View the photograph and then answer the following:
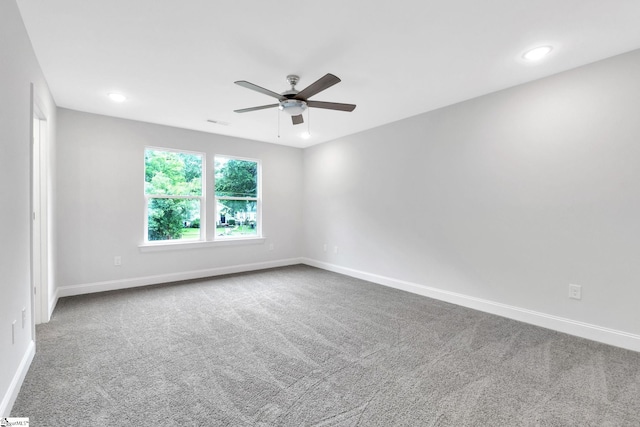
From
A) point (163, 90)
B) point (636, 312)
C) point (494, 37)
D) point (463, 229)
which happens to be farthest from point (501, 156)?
point (163, 90)

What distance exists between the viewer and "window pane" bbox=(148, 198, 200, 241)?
4.62m

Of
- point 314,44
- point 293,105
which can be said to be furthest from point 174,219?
point 314,44

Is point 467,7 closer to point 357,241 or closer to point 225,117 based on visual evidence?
point 225,117

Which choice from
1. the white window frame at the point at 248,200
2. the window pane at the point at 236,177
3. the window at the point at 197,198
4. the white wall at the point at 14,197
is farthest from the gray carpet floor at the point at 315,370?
the window pane at the point at 236,177

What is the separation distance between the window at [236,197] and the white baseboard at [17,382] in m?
3.09

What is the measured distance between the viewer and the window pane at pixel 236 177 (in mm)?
5227

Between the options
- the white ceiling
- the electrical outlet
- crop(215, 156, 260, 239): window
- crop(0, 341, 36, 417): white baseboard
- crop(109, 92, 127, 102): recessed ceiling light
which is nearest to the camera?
crop(0, 341, 36, 417): white baseboard

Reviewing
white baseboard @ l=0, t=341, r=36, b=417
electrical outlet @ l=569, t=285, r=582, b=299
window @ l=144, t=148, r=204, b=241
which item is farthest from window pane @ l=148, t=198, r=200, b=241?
electrical outlet @ l=569, t=285, r=582, b=299

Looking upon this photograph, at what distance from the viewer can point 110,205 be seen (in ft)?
13.9

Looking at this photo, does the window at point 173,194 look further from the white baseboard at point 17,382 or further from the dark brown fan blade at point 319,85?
the dark brown fan blade at point 319,85

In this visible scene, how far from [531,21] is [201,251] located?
5.02 metres

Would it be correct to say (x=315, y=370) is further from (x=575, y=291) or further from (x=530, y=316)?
(x=575, y=291)

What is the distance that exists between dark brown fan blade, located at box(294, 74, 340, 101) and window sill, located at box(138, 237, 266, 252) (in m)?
3.26

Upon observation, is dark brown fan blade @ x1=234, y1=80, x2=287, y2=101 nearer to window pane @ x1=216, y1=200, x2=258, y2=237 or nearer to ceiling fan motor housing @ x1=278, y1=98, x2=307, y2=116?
ceiling fan motor housing @ x1=278, y1=98, x2=307, y2=116
